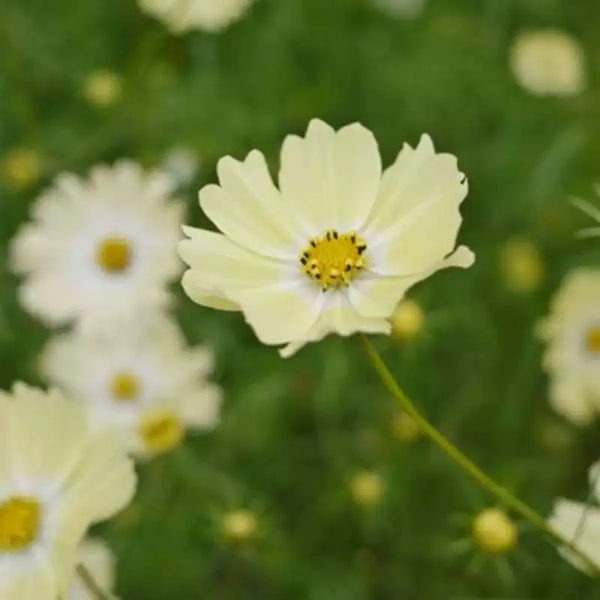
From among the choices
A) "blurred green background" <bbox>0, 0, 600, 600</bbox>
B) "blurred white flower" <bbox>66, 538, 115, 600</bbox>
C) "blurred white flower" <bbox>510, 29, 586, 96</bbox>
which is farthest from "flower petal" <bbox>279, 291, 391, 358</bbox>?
"blurred white flower" <bbox>510, 29, 586, 96</bbox>

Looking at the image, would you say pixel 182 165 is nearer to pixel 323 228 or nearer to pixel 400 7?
pixel 400 7

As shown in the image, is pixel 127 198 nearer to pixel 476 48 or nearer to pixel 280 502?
pixel 280 502

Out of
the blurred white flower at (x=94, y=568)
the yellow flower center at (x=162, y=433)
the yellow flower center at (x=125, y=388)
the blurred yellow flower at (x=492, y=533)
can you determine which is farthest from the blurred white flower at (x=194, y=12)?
the blurred yellow flower at (x=492, y=533)

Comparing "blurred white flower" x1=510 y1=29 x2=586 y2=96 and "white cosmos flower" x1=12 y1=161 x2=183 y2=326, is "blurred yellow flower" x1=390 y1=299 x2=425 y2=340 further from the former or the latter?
"blurred white flower" x1=510 y1=29 x2=586 y2=96

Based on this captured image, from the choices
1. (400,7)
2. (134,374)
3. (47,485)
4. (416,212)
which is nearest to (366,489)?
(134,374)

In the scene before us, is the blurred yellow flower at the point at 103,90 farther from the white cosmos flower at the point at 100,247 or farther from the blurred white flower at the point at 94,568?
the blurred white flower at the point at 94,568
